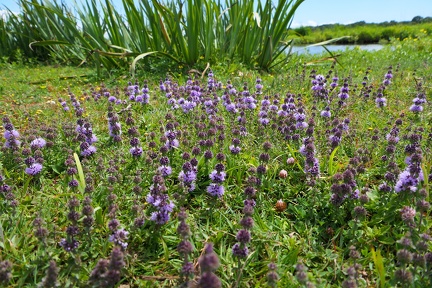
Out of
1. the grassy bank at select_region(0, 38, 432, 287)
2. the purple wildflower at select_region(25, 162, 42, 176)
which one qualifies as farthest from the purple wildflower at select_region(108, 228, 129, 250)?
the purple wildflower at select_region(25, 162, 42, 176)

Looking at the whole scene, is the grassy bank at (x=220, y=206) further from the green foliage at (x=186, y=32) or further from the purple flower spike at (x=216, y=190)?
the green foliage at (x=186, y=32)

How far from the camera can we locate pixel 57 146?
3072 millimetres

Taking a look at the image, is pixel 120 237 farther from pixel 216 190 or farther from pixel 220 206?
pixel 220 206

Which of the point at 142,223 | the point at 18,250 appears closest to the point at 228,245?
the point at 142,223

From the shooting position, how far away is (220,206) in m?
2.36

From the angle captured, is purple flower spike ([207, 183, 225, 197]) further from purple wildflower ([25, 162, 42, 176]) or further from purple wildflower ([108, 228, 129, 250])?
purple wildflower ([25, 162, 42, 176])

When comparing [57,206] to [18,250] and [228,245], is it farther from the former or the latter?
[228,245]

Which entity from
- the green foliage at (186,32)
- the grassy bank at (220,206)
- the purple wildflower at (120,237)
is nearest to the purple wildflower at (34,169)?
the grassy bank at (220,206)

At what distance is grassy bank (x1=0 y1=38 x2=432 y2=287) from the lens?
5.54ft

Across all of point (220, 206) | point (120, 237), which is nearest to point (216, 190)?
point (220, 206)

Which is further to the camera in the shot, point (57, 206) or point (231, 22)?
point (231, 22)

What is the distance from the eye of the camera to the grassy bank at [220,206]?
1688 millimetres

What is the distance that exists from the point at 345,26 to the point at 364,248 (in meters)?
45.3

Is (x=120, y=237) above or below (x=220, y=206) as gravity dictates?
above
